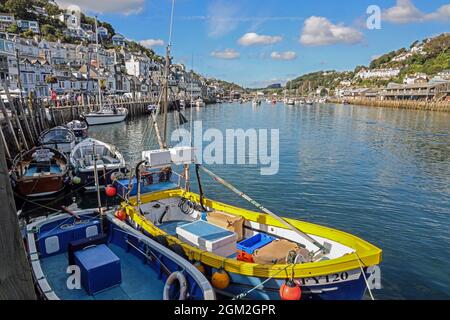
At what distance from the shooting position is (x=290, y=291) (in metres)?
7.00

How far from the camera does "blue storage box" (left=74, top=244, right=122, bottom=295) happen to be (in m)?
7.23

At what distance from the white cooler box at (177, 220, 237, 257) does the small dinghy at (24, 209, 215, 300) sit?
909 millimetres

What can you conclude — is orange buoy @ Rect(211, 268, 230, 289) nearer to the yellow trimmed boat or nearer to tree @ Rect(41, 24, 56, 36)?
the yellow trimmed boat

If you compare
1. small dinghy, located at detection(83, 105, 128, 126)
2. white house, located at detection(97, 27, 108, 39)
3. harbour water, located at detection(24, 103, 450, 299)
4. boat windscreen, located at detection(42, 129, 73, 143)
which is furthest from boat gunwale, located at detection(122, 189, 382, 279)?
white house, located at detection(97, 27, 108, 39)

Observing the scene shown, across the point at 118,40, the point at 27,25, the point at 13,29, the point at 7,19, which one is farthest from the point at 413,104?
the point at 118,40

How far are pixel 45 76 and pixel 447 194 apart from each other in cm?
7678

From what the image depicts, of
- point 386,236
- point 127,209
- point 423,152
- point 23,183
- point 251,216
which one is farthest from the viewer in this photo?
point 423,152

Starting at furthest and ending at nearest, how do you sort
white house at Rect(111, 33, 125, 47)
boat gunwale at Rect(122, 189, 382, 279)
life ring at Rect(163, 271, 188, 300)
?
white house at Rect(111, 33, 125, 47) → boat gunwale at Rect(122, 189, 382, 279) → life ring at Rect(163, 271, 188, 300)

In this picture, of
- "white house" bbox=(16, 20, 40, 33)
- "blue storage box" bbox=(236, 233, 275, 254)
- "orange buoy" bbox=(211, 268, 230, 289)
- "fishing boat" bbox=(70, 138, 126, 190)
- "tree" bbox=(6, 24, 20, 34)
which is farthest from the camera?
"white house" bbox=(16, 20, 40, 33)

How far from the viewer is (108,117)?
55.4m

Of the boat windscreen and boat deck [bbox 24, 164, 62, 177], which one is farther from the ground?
the boat windscreen
